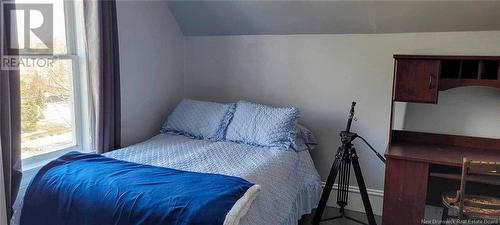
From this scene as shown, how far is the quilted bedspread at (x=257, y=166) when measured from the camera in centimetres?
211

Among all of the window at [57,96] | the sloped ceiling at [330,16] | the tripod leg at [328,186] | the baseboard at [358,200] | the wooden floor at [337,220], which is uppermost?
the sloped ceiling at [330,16]

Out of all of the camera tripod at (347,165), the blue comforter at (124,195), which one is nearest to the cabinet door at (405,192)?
the camera tripod at (347,165)

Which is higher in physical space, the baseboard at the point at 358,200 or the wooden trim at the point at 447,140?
the wooden trim at the point at 447,140

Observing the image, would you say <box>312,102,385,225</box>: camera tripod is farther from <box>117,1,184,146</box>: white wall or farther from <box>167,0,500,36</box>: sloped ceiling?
<box>117,1,184,146</box>: white wall

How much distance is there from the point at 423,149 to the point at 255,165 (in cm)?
117

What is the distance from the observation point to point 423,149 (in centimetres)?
254

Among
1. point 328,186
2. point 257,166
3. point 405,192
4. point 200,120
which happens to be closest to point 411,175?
point 405,192

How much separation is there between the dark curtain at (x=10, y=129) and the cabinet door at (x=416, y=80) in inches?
89.7

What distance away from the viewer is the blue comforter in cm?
163

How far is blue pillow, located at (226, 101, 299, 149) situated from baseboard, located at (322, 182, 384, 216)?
755 mm

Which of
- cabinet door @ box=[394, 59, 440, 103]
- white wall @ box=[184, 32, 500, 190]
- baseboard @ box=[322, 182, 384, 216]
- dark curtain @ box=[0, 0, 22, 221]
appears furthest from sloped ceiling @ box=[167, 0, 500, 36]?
dark curtain @ box=[0, 0, 22, 221]

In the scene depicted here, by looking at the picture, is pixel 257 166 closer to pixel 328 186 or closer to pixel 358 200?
pixel 328 186

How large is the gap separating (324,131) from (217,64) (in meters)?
1.16

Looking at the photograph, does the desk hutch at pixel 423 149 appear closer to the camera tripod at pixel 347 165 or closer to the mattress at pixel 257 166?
the camera tripod at pixel 347 165
